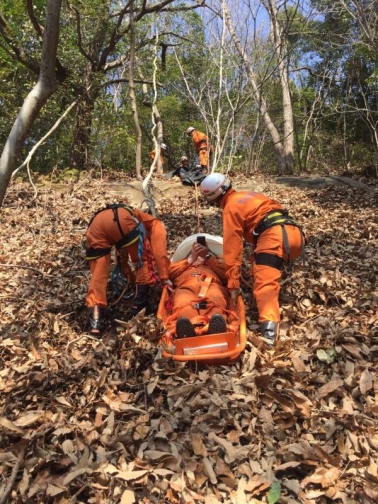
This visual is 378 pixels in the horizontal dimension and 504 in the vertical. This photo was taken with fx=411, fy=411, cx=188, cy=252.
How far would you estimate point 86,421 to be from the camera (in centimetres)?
342

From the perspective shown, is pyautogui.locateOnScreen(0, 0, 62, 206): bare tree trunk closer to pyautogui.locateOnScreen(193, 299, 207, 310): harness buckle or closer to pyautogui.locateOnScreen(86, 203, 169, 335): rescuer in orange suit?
pyautogui.locateOnScreen(193, 299, 207, 310): harness buckle

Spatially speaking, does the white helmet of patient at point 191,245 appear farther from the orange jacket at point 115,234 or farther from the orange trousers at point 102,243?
the orange trousers at point 102,243

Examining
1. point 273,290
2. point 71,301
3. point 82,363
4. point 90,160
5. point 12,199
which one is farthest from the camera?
point 90,160

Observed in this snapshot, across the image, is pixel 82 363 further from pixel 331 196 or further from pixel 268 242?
pixel 331 196

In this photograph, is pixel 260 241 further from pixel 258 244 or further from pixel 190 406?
pixel 190 406

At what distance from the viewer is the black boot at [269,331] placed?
414 cm

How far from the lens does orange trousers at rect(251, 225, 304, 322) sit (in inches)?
172

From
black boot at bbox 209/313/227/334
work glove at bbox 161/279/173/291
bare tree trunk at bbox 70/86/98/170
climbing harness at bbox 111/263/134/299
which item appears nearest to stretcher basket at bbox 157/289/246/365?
black boot at bbox 209/313/227/334

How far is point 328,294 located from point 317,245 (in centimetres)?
175

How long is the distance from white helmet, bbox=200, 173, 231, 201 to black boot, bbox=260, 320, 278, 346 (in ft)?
5.53

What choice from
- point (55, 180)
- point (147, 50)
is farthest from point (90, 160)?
point (147, 50)

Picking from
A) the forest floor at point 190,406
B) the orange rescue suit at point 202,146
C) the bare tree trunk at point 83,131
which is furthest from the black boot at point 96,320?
the orange rescue suit at point 202,146

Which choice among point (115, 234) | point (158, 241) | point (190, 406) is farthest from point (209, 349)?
point (115, 234)

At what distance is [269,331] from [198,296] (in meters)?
0.84
